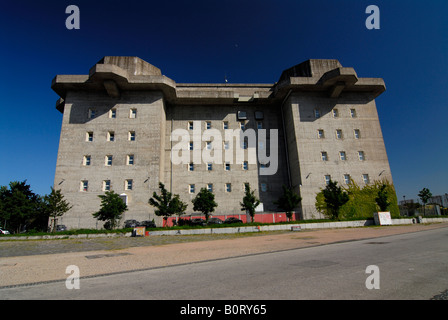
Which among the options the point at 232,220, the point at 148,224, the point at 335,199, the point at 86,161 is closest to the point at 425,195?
the point at 335,199

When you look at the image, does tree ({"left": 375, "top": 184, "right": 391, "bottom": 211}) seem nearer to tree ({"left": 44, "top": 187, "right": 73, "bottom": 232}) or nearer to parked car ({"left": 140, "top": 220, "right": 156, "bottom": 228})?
parked car ({"left": 140, "top": 220, "right": 156, "bottom": 228})

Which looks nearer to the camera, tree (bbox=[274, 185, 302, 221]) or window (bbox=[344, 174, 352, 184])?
tree (bbox=[274, 185, 302, 221])

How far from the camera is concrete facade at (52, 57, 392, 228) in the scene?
112ft

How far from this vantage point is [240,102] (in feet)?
139

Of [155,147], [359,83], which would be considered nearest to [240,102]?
[155,147]

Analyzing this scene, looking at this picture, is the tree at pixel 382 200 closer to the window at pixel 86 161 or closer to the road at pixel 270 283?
the road at pixel 270 283

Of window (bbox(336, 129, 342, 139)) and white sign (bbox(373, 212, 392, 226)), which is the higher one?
window (bbox(336, 129, 342, 139))

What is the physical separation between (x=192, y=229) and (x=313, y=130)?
26709 mm

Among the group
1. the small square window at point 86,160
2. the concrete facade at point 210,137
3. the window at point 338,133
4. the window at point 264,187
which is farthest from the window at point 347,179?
the small square window at point 86,160

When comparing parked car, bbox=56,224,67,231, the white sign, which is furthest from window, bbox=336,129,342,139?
parked car, bbox=56,224,67,231

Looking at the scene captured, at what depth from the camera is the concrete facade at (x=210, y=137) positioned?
3416 centimetres

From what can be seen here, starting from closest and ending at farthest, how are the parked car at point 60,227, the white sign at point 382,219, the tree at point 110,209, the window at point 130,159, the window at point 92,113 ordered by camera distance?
the tree at point 110,209 < the white sign at point 382,219 < the parked car at point 60,227 < the window at point 130,159 < the window at point 92,113

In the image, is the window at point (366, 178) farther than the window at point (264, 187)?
No
